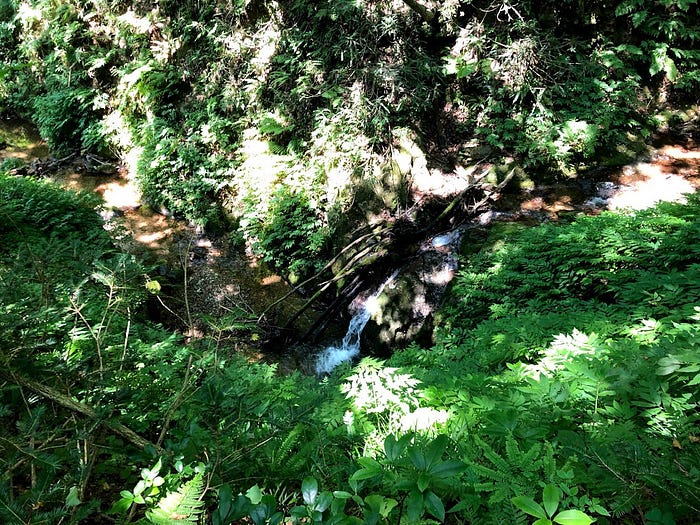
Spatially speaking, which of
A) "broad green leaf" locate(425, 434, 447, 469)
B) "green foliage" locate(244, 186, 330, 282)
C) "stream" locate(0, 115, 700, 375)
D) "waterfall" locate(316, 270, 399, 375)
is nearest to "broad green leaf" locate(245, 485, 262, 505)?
"broad green leaf" locate(425, 434, 447, 469)

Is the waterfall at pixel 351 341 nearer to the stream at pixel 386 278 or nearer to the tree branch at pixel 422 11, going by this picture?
the stream at pixel 386 278

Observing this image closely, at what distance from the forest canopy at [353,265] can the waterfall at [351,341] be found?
0.67 meters

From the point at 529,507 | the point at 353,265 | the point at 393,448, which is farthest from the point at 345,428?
the point at 353,265

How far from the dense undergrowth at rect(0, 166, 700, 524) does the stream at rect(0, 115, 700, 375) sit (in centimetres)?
288

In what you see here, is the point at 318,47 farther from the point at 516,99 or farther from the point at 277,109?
Result: the point at 516,99

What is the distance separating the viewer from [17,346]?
68.1 inches

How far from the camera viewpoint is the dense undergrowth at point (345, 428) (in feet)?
3.93

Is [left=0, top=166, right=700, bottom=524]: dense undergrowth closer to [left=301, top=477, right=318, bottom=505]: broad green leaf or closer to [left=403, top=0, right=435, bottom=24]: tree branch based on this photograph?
[left=301, top=477, right=318, bottom=505]: broad green leaf

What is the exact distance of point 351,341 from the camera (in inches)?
271

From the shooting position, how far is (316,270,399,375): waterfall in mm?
6707

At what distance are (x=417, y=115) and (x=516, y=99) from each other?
2.05m

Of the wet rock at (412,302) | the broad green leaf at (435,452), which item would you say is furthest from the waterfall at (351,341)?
the broad green leaf at (435,452)

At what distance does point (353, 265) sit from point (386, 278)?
2.19ft

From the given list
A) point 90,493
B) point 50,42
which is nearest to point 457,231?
point 90,493
